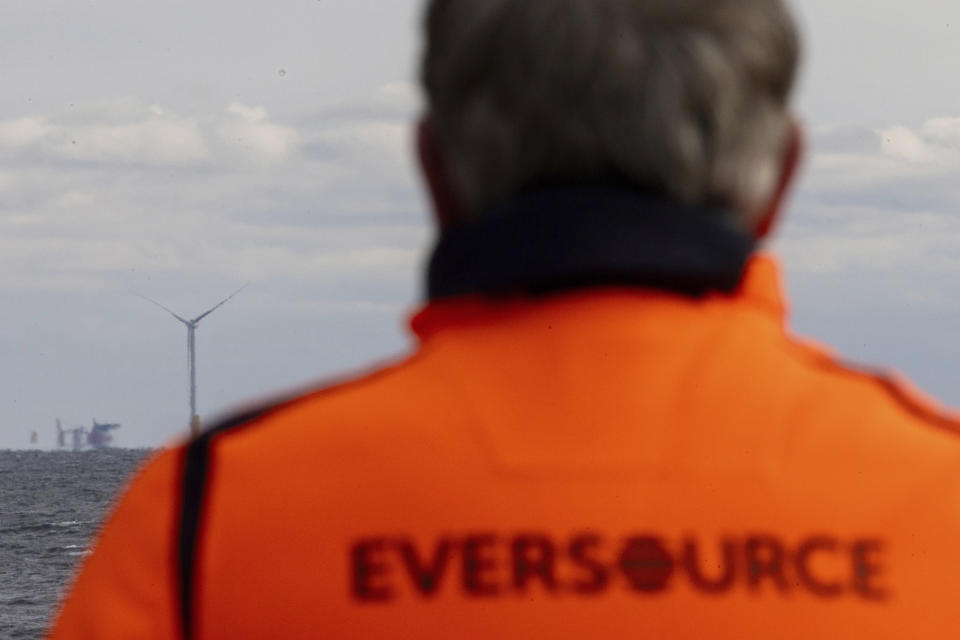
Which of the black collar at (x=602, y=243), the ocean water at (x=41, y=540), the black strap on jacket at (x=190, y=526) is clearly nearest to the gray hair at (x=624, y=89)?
the black collar at (x=602, y=243)

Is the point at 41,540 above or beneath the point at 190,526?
beneath

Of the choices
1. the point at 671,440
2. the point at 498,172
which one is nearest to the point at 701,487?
the point at 671,440

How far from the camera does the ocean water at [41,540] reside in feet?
259

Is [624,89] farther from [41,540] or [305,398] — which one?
[41,540]

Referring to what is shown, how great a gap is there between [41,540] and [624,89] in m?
116

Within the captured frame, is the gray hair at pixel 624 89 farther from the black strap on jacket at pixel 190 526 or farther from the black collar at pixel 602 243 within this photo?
the black strap on jacket at pixel 190 526

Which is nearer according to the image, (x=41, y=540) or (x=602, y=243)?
(x=602, y=243)

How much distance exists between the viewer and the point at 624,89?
2.59 meters

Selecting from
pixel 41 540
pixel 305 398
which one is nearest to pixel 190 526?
pixel 305 398

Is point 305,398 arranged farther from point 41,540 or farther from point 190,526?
point 41,540

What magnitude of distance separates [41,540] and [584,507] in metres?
116

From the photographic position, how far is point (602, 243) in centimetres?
258

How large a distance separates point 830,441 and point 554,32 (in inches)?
28.7

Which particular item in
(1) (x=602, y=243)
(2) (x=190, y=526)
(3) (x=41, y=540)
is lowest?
(3) (x=41, y=540)
